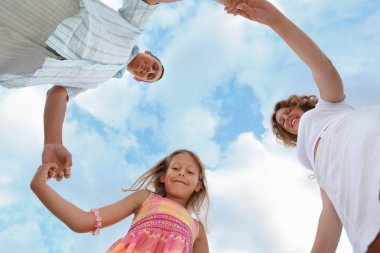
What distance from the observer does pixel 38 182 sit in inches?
92.4

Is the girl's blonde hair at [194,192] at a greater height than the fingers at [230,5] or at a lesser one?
lesser

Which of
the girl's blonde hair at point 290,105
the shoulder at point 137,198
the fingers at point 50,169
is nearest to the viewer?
the fingers at point 50,169

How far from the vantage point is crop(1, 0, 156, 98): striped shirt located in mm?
2078

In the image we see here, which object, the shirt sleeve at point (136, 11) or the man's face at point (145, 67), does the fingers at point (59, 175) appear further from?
the man's face at point (145, 67)

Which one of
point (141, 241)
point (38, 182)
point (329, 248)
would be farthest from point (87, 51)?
point (329, 248)

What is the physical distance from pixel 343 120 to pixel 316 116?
0.36 meters

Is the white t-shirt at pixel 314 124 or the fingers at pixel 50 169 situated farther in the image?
the fingers at pixel 50 169

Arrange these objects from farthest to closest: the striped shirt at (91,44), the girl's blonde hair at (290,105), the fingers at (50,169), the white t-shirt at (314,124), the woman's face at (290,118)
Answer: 1. the girl's blonde hair at (290,105)
2. the woman's face at (290,118)
3. the fingers at (50,169)
4. the white t-shirt at (314,124)
5. the striped shirt at (91,44)

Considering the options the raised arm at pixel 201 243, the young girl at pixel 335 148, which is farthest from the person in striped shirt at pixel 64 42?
the raised arm at pixel 201 243

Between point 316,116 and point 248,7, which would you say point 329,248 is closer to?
point 316,116

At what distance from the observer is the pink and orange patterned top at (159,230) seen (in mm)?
2443

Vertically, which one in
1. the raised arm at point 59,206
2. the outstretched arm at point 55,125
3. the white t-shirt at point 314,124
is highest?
the white t-shirt at point 314,124

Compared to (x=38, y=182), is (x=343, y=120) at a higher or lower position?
higher

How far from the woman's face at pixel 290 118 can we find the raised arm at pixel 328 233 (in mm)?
824
